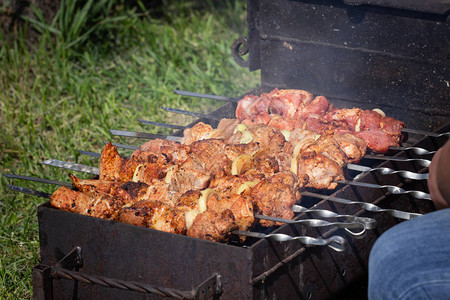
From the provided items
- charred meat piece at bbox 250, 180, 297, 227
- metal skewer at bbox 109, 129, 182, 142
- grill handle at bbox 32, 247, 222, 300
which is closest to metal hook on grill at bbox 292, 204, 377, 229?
charred meat piece at bbox 250, 180, 297, 227

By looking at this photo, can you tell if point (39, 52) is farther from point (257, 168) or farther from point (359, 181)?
point (359, 181)

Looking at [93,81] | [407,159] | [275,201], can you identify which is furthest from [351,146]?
[93,81]

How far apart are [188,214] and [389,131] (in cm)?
152

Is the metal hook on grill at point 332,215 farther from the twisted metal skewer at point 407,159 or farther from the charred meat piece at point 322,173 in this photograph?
the twisted metal skewer at point 407,159

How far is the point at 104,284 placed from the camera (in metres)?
2.46

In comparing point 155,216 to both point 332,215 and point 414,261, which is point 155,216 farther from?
point 414,261

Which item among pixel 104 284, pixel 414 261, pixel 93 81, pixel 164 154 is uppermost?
pixel 414 261

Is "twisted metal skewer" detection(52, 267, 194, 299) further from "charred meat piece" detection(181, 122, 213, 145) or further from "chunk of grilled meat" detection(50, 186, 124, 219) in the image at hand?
"charred meat piece" detection(181, 122, 213, 145)

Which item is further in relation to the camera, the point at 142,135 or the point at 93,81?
the point at 93,81

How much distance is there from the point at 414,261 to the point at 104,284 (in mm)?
1295

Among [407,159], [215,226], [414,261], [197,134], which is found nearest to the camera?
[414,261]

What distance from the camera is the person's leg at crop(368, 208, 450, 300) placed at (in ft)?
6.16

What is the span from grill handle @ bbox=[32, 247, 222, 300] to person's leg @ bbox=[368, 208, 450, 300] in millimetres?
732

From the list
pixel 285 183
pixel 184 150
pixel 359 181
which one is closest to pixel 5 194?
pixel 184 150
